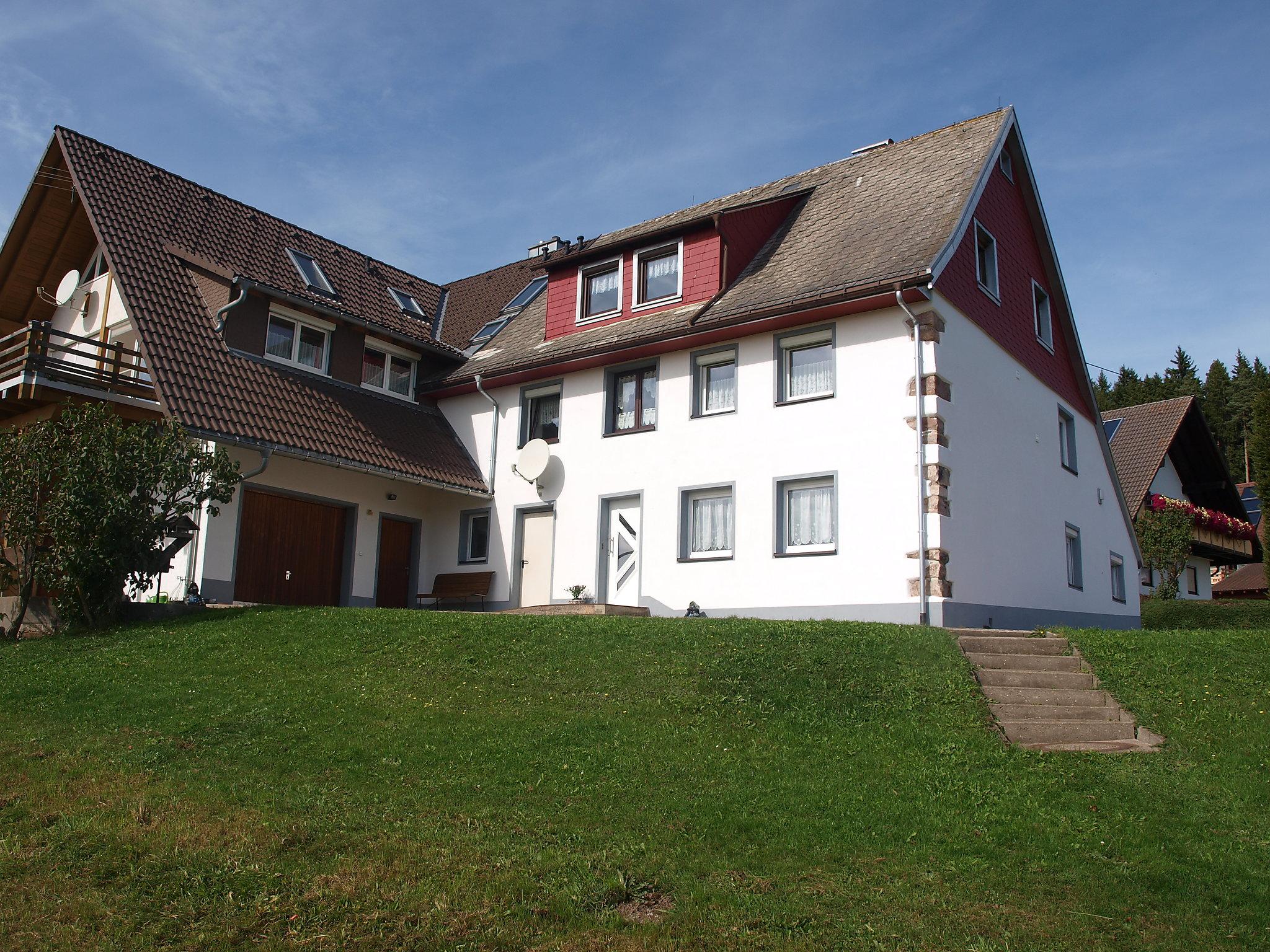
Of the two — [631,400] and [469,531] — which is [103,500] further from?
[631,400]

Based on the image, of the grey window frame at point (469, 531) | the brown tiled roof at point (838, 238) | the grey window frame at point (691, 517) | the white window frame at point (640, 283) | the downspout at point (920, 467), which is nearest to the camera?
the downspout at point (920, 467)

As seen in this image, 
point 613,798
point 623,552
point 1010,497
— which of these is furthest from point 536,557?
point 613,798

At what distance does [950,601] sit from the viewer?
15297 mm

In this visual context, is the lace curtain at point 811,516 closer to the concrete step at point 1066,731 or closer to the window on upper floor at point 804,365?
the window on upper floor at point 804,365

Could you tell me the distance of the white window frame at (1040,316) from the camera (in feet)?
68.8

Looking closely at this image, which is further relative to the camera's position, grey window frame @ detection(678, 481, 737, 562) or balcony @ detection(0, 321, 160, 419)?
grey window frame @ detection(678, 481, 737, 562)

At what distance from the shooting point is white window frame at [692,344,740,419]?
18203 mm

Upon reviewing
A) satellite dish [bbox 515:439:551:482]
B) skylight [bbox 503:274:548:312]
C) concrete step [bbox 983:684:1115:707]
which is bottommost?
concrete step [bbox 983:684:1115:707]

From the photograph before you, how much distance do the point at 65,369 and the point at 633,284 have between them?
989 centimetres

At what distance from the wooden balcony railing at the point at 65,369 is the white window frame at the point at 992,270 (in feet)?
45.1

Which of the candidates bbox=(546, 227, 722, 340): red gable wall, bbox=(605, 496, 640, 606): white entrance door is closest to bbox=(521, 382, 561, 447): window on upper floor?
bbox=(546, 227, 722, 340): red gable wall

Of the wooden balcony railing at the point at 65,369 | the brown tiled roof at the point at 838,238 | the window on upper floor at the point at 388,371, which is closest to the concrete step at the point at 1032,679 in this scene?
the brown tiled roof at the point at 838,238

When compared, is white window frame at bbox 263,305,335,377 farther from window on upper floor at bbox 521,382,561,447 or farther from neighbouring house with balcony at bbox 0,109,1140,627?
window on upper floor at bbox 521,382,561,447

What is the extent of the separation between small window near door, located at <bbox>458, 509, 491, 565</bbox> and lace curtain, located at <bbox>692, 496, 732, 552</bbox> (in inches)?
196
